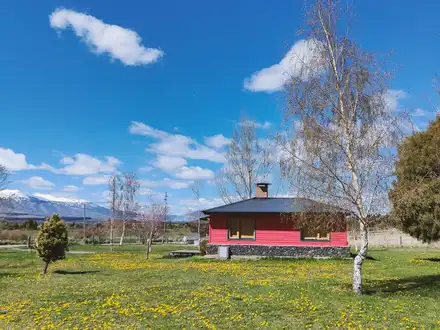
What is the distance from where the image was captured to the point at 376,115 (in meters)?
12.3

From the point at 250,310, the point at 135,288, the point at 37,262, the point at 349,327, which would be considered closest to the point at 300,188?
the point at 250,310

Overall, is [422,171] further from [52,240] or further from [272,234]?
[52,240]

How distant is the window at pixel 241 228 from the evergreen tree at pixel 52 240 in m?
12.2

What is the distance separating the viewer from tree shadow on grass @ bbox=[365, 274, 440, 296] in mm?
12671

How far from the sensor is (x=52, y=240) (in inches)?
766

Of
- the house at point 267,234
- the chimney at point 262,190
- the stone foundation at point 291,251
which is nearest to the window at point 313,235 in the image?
the house at point 267,234

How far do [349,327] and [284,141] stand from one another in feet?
19.1

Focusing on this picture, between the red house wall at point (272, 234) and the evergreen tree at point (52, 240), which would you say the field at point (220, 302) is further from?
the red house wall at point (272, 234)

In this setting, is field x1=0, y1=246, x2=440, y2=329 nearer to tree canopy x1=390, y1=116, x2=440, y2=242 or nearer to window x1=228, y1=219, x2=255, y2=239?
tree canopy x1=390, y1=116, x2=440, y2=242

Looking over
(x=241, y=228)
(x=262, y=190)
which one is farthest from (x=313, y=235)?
(x=262, y=190)

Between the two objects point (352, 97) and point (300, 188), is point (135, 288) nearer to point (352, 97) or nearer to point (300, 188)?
point (300, 188)

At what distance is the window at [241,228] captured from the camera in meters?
28.6

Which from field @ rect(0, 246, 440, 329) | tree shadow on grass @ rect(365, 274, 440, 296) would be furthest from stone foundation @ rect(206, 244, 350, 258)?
tree shadow on grass @ rect(365, 274, 440, 296)

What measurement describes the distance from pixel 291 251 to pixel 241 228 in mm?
3999
